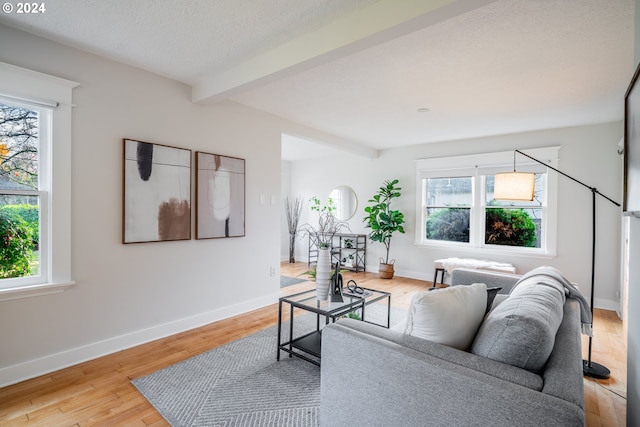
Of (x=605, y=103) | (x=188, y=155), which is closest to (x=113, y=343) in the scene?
(x=188, y=155)

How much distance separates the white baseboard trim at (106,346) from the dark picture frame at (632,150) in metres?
3.32

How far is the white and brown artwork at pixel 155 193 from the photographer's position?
8.80ft

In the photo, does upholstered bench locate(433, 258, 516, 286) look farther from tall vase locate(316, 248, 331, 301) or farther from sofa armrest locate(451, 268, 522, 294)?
tall vase locate(316, 248, 331, 301)

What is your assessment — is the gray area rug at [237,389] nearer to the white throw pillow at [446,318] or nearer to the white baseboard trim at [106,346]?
the white baseboard trim at [106,346]

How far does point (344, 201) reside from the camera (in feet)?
21.7

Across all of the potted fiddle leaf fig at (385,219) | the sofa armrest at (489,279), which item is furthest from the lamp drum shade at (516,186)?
the potted fiddle leaf fig at (385,219)

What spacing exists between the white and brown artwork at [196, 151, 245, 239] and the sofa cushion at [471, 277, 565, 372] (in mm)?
2666

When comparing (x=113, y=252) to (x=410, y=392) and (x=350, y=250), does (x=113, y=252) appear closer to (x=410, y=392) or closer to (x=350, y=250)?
(x=410, y=392)

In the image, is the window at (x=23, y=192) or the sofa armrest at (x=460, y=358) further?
the window at (x=23, y=192)

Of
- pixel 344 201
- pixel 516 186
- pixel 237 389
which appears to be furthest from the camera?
pixel 344 201

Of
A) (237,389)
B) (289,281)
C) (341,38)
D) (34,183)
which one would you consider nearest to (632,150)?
(341,38)

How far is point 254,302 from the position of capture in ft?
12.3

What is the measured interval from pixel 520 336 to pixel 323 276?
5.28ft

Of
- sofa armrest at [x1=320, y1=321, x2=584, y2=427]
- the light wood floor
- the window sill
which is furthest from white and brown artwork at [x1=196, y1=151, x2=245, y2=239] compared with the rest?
sofa armrest at [x1=320, y1=321, x2=584, y2=427]
